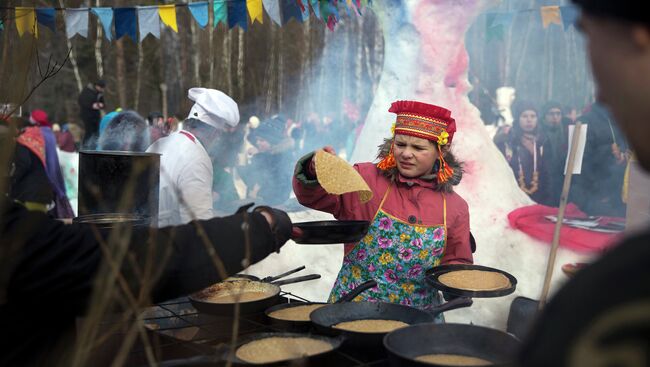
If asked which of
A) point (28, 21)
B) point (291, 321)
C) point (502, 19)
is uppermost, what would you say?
point (502, 19)

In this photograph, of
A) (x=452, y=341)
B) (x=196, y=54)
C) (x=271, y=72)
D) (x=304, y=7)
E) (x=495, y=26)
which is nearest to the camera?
(x=452, y=341)

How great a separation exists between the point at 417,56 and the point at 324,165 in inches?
183

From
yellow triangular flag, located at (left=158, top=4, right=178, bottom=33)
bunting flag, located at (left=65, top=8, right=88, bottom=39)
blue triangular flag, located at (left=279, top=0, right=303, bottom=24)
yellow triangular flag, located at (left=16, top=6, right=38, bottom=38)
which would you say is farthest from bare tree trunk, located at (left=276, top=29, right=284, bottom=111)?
yellow triangular flag, located at (left=16, top=6, right=38, bottom=38)

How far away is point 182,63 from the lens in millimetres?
17938

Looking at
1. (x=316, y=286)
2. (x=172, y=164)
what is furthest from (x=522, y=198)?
(x=172, y=164)

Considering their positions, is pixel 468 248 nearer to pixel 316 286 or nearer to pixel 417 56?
pixel 316 286

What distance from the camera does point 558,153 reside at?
22.1ft

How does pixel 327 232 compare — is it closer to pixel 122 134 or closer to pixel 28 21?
pixel 28 21

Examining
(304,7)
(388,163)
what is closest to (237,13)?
(304,7)

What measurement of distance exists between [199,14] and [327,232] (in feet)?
16.0

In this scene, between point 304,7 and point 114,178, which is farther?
point 304,7

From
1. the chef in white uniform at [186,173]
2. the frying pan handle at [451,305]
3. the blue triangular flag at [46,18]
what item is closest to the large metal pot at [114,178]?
the chef in white uniform at [186,173]

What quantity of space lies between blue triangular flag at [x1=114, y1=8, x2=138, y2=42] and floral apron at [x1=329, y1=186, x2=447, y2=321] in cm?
530

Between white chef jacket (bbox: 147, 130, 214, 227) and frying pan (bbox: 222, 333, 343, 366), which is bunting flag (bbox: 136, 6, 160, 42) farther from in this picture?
frying pan (bbox: 222, 333, 343, 366)
